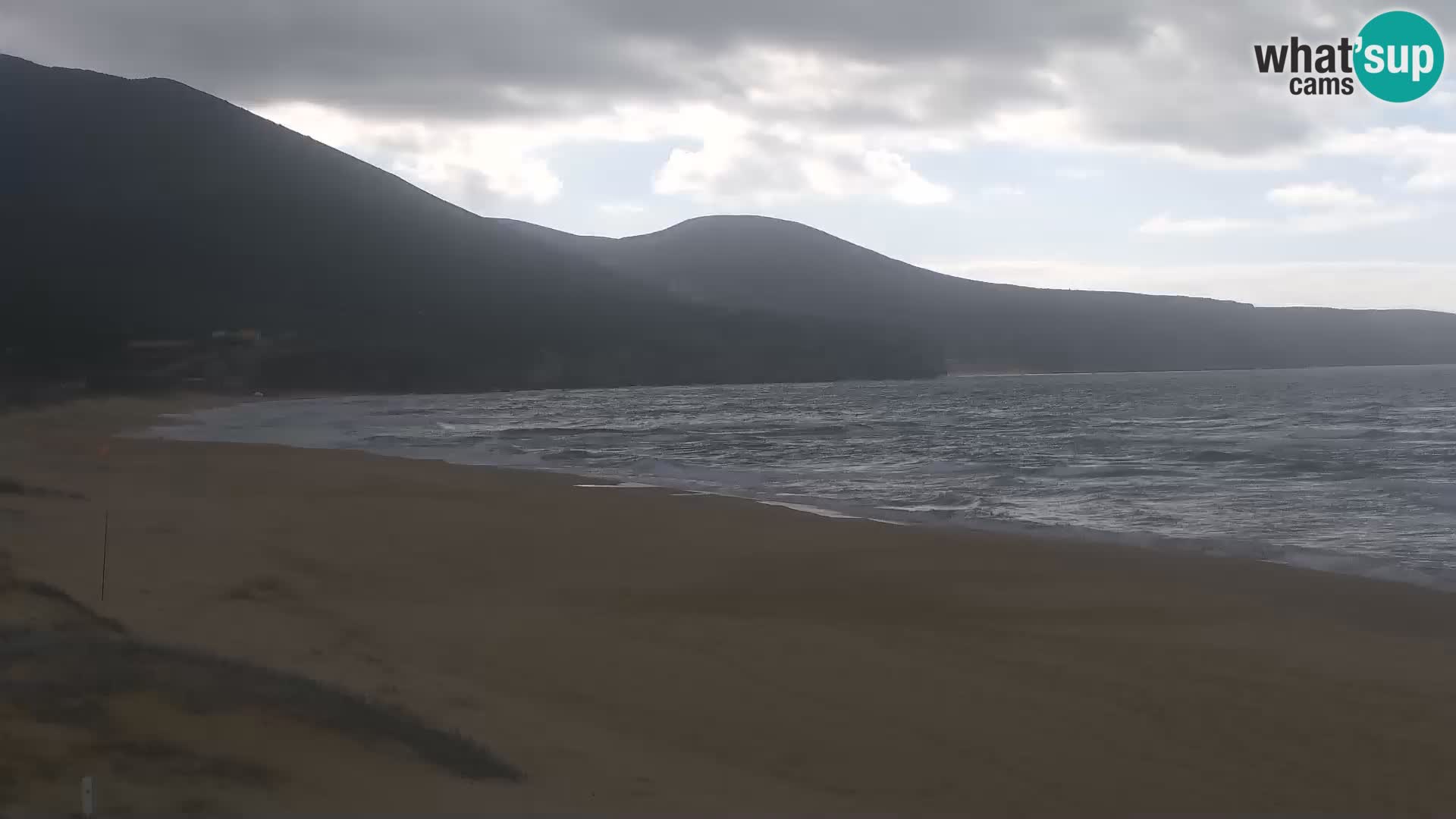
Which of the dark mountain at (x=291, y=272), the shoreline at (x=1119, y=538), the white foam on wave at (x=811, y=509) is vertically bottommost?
the shoreline at (x=1119, y=538)

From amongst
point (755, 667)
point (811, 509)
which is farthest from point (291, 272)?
point (755, 667)

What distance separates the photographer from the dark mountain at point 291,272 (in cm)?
8606

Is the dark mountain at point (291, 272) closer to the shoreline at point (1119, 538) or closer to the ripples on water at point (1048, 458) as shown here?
the ripples on water at point (1048, 458)

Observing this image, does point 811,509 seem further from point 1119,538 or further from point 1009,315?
point 1009,315

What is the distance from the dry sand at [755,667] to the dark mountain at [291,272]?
240ft

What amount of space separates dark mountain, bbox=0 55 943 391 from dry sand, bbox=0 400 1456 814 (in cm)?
7311

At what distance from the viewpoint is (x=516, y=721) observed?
4.82 m

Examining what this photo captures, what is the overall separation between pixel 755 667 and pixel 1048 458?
1803 centimetres

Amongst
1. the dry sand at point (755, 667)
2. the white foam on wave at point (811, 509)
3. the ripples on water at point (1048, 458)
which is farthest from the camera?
the white foam on wave at point (811, 509)

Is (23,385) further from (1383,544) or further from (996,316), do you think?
(996,316)

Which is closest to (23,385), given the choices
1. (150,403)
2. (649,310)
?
(150,403)

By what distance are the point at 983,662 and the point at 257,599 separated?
459 cm

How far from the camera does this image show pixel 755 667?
6121 millimetres

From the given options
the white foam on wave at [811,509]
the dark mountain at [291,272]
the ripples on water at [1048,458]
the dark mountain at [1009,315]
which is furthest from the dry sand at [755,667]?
the dark mountain at [1009,315]
